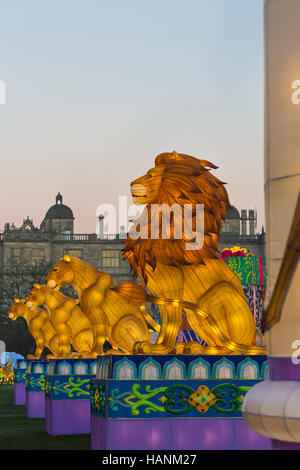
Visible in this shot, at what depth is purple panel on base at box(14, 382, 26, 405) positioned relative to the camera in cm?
2561

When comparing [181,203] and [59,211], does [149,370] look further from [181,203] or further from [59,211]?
[59,211]

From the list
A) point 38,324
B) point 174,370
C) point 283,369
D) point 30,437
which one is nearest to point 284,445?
point 283,369

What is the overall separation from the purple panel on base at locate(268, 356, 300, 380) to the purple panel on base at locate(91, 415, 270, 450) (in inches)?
209

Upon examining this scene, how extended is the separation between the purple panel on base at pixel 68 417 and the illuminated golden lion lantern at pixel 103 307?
0.97 m

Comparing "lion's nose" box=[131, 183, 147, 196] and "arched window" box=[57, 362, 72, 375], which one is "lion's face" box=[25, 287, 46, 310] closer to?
"arched window" box=[57, 362, 72, 375]

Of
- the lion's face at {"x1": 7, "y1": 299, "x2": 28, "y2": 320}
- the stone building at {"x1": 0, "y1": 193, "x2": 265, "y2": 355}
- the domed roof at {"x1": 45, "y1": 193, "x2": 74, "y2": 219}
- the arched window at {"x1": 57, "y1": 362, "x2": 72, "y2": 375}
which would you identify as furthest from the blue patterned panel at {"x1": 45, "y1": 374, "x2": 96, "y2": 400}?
the domed roof at {"x1": 45, "y1": 193, "x2": 74, "y2": 219}

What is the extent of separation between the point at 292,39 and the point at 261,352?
6.47 metres

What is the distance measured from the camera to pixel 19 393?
25.9m

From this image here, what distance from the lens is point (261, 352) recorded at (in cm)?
1045

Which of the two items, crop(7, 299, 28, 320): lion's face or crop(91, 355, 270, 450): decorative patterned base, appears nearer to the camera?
crop(91, 355, 270, 450): decorative patterned base

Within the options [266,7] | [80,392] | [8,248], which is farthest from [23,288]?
[266,7]

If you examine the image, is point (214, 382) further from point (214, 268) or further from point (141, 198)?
→ point (141, 198)

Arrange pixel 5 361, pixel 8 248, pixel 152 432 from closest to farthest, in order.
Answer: pixel 152 432
pixel 5 361
pixel 8 248

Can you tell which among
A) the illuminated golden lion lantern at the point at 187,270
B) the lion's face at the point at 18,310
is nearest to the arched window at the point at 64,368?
the illuminated golden lion lantern at the point at 187,270
